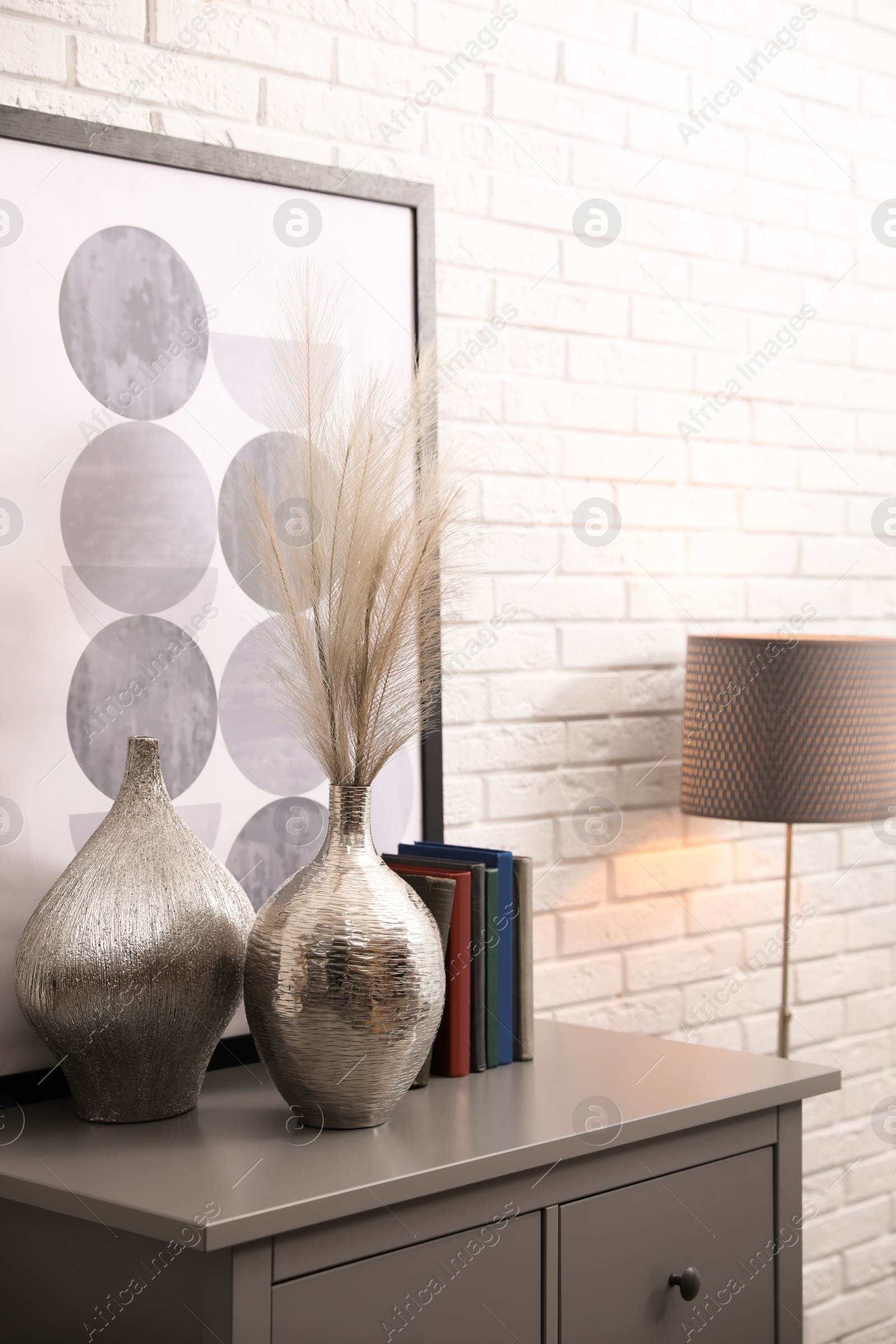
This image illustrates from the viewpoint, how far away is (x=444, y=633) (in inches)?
71.9

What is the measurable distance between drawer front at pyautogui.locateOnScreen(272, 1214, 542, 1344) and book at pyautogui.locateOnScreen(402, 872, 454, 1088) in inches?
9.2

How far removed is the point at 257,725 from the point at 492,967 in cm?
41

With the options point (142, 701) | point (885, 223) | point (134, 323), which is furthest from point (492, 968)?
point (885, 223)

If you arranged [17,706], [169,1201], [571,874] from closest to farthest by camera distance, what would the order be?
[169,1201], [17,706], [571,874]

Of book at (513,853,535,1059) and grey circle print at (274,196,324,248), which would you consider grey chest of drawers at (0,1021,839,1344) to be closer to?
book at (513,853,535,1059)

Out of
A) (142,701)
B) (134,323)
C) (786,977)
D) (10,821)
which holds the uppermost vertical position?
(134,323)

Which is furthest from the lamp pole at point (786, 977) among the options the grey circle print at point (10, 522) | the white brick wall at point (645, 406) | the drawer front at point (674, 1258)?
the grey circle print at point (10, 522)

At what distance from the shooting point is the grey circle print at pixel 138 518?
1.46 meters

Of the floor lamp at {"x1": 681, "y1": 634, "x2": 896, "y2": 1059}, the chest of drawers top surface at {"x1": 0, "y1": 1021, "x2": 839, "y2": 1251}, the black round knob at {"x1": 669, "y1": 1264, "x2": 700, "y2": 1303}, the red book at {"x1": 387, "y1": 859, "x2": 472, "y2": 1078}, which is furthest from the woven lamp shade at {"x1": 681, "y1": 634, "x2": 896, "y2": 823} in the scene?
the black round knob at {"x1": 669, "y1": 1264, "x2": 700, "y2": 1303}

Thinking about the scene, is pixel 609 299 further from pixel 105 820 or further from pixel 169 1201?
pixel 169 1201

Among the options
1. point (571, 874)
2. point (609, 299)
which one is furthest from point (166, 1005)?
point (609, 299)

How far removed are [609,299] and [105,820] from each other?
119 centimetres

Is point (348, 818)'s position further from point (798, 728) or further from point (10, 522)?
point (798, 728)

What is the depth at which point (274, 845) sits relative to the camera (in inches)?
63.6
